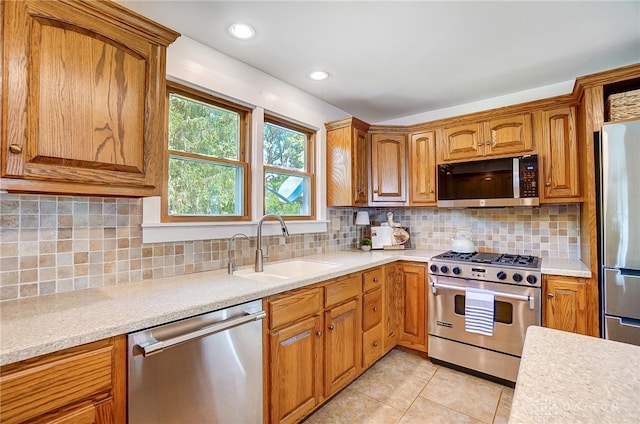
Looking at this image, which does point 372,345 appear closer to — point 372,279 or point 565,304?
point 372,279

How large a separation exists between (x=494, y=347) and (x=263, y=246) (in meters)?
1.95

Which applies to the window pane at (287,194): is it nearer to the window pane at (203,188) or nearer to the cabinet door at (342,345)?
the window pane at (203,188)

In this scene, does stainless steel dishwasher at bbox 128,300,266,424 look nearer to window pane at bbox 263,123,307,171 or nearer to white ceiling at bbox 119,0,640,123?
window pane at bbox 263,123,307,171

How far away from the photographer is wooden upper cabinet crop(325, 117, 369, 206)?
2.88 metres

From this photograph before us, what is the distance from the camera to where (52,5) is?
1178 millimetres

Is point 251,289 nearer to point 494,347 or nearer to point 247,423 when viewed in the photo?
point 247,423

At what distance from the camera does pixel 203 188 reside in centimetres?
210

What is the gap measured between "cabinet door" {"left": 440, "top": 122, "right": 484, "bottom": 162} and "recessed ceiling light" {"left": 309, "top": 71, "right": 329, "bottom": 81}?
1.30 meters

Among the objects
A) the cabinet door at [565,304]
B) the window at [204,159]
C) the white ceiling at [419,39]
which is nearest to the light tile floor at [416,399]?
the cabinet door at [565,304]

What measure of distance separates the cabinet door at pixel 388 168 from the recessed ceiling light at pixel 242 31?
1616mm

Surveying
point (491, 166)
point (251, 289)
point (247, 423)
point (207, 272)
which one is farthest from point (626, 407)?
point (491, 166)

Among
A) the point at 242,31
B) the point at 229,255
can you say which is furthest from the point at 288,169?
the point at 242,31

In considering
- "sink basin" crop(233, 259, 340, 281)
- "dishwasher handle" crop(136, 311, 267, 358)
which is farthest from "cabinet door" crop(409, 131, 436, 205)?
"dishwasher handle" crop(136, 311, 267, 358)

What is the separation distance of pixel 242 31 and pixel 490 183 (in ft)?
7.55
